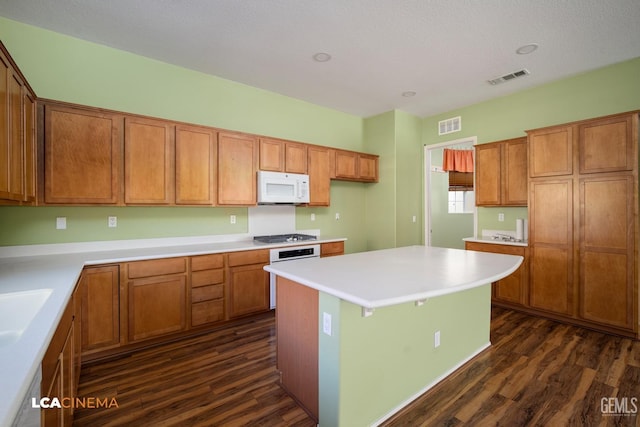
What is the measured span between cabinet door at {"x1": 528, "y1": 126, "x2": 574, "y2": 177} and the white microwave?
2.90 metres

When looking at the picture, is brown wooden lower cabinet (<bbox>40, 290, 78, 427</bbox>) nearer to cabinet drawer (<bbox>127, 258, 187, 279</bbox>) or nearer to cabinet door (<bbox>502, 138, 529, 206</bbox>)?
cabinet drawer (<bbox>127, 258, 187, 279</bbox>)

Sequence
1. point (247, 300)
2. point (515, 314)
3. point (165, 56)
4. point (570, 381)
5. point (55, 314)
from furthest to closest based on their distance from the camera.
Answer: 1. point (515, 314)
2. point (247, 300)
3. point (165, 56)
4. point (570, 381)
5. point (55, 314)

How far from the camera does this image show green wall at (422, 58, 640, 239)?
10.8ft

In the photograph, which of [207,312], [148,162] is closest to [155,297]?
[207,312]

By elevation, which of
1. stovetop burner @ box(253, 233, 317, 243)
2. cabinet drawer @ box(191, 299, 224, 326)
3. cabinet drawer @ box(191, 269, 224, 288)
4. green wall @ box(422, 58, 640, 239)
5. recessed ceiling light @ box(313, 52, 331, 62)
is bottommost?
cabinet drawer @ box(191, 299, 224, 326)

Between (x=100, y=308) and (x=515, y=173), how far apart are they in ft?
16.4

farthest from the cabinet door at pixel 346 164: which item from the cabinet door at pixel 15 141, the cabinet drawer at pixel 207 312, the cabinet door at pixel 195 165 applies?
the cabinet door at pixel 15 141

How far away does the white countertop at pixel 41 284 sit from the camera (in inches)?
31.0

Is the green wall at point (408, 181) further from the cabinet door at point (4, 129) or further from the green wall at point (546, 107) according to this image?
the cabinet door at point (4, 129)

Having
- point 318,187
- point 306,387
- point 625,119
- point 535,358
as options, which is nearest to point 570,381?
point 535,358

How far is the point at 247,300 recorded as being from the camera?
339 cm

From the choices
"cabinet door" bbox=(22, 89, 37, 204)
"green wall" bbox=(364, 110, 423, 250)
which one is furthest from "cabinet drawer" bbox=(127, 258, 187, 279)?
"green wall" bbox=(364, 110, 423, 250)

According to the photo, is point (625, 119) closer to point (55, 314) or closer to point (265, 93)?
point (265, 93)

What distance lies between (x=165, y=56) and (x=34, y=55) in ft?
3.60
